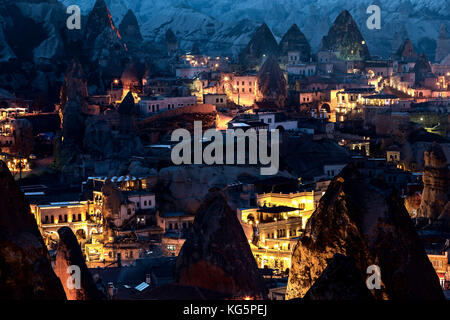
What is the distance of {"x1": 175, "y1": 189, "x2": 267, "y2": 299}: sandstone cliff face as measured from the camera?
76.2 ft

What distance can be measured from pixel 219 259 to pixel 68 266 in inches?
212

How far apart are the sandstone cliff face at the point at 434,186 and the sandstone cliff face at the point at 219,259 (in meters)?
19.9

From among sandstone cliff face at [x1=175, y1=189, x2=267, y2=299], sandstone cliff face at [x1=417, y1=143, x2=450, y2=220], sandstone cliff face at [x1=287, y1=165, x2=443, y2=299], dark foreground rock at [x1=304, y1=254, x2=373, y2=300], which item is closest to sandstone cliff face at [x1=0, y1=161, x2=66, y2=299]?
sandstone cliff face at [x1=287, y1=165, x2=443, y2=299]

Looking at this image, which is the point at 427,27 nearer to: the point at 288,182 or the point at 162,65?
the point at 162,65

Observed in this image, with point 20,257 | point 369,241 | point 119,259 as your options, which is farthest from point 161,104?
point 20,257

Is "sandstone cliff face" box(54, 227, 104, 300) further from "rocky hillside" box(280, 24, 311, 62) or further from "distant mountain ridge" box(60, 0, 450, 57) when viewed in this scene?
"distant mountain ridge" box(60, 0, 450, 57)

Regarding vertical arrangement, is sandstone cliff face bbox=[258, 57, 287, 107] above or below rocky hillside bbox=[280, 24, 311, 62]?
below

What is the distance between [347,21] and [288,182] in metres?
54.9

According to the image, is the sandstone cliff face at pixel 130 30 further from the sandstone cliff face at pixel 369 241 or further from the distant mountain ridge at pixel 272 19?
the sandstone cliff face at pixel 369 241

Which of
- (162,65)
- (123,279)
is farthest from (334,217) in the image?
(162,65)

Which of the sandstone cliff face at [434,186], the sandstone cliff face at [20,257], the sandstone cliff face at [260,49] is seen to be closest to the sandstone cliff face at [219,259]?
the sandstone cliff face at [20,257]

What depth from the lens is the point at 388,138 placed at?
2454 inches

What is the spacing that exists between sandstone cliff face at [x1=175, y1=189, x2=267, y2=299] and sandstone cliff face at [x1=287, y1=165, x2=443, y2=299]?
8.35m
